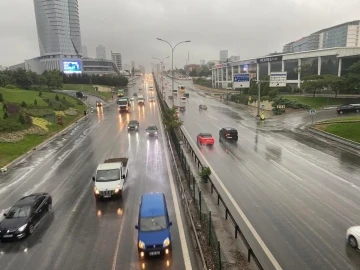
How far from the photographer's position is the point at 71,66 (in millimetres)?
125750

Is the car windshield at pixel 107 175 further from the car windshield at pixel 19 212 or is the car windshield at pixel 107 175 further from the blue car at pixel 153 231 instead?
the blue car at pixel 153 231

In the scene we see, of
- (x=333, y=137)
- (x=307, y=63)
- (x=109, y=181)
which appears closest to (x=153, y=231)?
(x=109, y=181)

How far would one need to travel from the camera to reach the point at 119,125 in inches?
1884

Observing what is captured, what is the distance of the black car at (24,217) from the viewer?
13609mm

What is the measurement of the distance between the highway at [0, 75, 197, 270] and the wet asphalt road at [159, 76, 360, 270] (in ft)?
13.5

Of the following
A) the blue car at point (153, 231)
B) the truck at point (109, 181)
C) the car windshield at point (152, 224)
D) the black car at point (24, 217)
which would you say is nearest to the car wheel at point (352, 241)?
the blue car at point (153, 231)

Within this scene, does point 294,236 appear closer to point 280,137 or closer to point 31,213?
point 31,213

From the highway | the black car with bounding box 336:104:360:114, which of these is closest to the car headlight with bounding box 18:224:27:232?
the highway

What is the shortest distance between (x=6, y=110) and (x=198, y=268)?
1669 inches

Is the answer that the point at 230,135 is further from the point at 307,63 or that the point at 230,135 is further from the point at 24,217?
the point at 307,63

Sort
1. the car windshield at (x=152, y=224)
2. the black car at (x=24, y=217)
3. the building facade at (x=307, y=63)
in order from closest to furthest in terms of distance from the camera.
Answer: the car windshield at (x=152, y=224), the black car at (x=24, y=217), the building facade at (x=307, y=63)

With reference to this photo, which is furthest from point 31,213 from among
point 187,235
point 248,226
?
point 248,226

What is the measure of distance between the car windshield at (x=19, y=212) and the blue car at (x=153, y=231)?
6264 mm

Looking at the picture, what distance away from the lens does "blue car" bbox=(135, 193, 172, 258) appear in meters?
11.8
